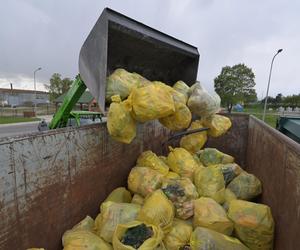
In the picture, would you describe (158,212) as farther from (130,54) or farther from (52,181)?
(130,54)

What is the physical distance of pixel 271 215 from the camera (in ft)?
6.76

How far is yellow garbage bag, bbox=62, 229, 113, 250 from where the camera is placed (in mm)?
1854

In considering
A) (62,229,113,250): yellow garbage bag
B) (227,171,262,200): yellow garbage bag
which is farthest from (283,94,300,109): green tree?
(62,229,113,250): yellow garbage bag

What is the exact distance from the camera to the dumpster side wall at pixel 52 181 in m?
1.57

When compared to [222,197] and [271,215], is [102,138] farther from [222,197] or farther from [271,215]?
[271,215]

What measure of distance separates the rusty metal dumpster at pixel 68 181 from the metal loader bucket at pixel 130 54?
24.5 inches

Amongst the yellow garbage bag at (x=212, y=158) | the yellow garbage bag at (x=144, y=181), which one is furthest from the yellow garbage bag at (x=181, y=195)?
the yellow garbage bag at (x=212, y=158)

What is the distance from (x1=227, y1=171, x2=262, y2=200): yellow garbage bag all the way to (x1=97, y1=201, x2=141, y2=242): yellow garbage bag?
50.5 inches

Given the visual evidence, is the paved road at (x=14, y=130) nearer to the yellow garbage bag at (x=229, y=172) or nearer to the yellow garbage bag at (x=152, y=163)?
the yellow garbage bag at (x=152, y=163)

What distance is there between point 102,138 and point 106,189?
1.90 feet

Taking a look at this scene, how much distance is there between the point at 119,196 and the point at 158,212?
0.65 m

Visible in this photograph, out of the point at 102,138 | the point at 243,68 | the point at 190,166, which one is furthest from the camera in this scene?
the point at 243,68

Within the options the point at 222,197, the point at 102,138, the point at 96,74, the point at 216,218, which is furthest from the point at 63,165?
the point at 222,197

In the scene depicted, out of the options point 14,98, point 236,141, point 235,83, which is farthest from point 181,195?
point 14,98
